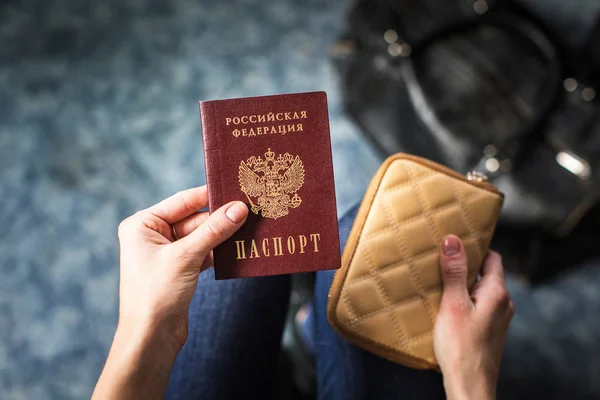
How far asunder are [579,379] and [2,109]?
1554 mm

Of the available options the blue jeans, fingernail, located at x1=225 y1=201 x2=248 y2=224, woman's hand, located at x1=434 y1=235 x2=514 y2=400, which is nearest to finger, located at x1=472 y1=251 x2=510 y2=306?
woman's hand, located at x1=434 y1=235 x2=514 y2=400

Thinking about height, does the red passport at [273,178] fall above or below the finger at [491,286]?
above

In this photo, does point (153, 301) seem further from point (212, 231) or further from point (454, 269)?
point (454, 269)

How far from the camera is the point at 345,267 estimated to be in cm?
68

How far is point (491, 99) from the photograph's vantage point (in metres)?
1.02

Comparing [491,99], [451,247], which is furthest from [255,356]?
[491,99]

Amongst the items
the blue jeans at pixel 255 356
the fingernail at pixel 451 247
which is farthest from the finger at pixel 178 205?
the fingernail at pixel 451 247

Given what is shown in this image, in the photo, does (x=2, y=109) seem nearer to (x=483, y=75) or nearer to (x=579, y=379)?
(x=483, y=75)

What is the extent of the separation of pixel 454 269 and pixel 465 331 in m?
0.09

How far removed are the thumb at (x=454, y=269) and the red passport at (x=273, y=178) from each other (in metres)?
0.19

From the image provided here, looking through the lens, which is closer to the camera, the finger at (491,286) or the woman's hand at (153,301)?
the woman's hand at (153,301)

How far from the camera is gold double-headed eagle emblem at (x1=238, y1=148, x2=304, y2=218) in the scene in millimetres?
591

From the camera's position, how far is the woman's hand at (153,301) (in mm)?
566

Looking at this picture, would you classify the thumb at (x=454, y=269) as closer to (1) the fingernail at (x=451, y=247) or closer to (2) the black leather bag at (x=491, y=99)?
(1) the fingernail at (x=451, y=247)
